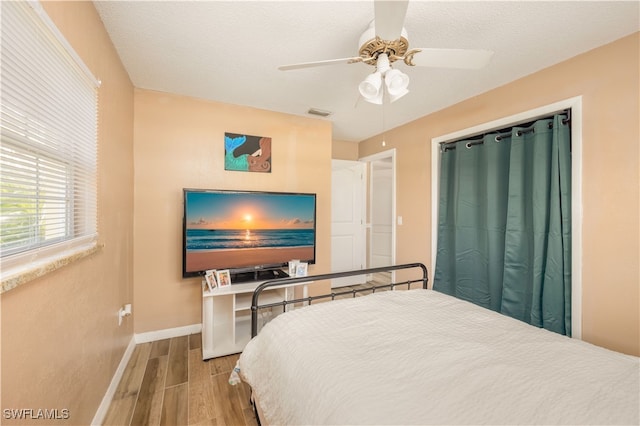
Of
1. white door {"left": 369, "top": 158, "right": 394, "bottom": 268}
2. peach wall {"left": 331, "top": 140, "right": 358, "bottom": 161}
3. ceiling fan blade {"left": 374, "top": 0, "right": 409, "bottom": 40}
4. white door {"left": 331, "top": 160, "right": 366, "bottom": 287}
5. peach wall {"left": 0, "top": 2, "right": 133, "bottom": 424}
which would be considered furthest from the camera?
white door {"left": 369, "top": 158, "right": 394, "bottom": 268}

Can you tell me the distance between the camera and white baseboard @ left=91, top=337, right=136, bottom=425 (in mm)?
1560

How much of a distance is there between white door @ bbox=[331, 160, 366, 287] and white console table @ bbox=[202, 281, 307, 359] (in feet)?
5.50

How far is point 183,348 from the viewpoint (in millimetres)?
2451

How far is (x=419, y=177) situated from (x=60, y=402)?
11.5 feet

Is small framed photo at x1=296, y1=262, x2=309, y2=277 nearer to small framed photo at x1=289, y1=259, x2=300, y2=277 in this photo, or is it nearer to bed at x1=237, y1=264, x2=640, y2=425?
small framed photo at x1=289, y1=259, x2=300, y2=277

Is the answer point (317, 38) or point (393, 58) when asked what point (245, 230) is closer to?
point (317, 38)

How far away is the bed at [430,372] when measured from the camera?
2.72 ft

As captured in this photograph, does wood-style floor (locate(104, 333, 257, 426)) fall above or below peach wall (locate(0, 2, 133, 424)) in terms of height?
below

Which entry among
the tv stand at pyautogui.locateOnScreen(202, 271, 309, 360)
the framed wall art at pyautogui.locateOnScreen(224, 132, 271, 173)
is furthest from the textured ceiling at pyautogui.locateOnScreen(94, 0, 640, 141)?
the tv stand at pyautogui.locateOnScreen(202, 271, 309, 360)

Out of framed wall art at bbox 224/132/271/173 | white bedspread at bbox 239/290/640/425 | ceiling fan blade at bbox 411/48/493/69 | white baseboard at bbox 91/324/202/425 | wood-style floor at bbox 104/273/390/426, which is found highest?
ceiling fan blade at bbox 411/48/493/69

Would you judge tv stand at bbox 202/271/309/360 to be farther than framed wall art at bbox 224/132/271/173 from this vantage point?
No

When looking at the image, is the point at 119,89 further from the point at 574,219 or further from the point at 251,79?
the point at 574,219

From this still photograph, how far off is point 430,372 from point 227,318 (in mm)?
2075

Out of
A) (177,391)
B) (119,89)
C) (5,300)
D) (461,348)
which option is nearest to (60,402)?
(5,300)
